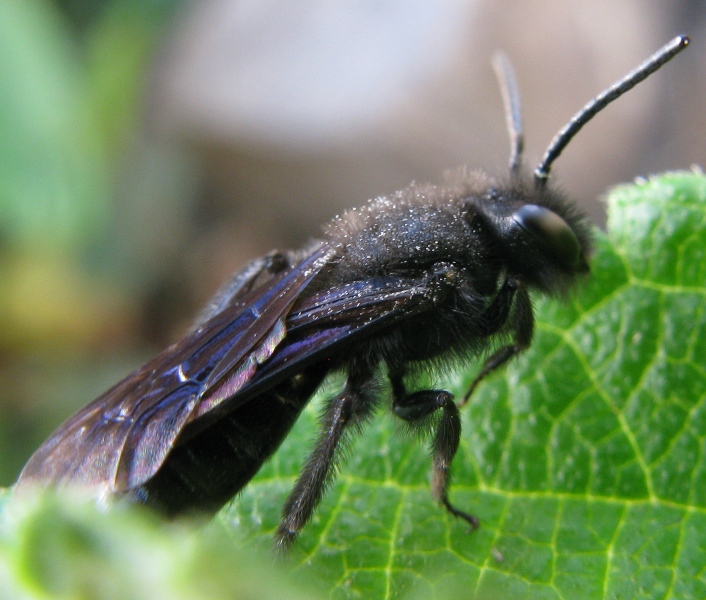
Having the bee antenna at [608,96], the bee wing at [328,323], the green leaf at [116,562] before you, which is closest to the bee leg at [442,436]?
the bee wing at [328,323]

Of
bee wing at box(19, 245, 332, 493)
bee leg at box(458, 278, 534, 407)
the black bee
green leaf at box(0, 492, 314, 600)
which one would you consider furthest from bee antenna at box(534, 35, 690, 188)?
green leaf at box(0, 492, 314, 600)

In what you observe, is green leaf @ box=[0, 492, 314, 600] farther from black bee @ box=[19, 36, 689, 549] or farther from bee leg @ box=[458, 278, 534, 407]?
bee leg @ box=[458, 278, 534, 407]

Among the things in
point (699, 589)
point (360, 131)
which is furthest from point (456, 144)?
point (699, 589)

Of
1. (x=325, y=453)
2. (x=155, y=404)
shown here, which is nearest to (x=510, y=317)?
(x=325, y=453)

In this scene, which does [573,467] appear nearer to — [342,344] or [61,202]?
[342,344]

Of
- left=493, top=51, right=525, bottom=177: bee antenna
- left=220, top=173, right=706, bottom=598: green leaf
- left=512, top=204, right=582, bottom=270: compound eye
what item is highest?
left=493, top=51, right=525, bottom=177: bee antenna

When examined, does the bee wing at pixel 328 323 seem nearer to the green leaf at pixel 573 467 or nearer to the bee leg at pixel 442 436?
the bee leg at pixel 442 436
